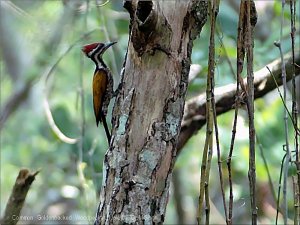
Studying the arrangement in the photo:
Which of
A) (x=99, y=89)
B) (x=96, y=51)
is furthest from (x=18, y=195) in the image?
(x=96, y=51)

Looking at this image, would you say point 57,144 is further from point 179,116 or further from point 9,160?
point 179,116

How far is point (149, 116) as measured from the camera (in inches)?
80.7

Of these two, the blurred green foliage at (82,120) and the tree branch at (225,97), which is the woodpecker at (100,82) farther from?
the tree branch at (225,97)

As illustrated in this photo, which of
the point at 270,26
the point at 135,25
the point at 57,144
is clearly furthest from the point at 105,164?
the point at 270,26

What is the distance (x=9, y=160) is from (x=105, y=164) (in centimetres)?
366

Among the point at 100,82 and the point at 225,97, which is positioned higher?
the point at 100,82

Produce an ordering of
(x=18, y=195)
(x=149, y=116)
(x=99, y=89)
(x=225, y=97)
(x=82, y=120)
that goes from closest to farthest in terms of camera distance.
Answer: (x=149, y=116) < (x=18, y=195) < (x=225, y=97) < (x=99, y=89) < (x=82, y=120)

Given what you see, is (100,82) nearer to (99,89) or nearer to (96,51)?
(99,89)

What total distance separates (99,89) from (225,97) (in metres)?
0.70

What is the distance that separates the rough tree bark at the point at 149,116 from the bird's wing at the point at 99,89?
1.37 m

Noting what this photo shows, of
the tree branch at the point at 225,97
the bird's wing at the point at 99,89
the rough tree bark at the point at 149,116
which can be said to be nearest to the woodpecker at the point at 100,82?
the bird's wing at the point at 99,89

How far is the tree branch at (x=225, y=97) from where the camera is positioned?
10.2ft

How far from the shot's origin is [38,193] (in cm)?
642

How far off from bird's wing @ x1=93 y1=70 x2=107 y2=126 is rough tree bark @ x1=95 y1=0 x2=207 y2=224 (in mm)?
1373
